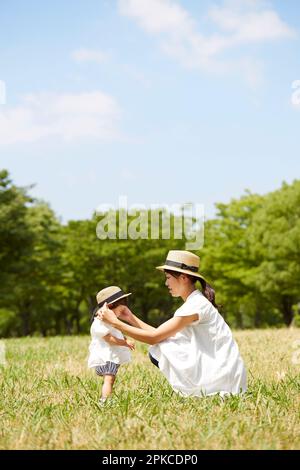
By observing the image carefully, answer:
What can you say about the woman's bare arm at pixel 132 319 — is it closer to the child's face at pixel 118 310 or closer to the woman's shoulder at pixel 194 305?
the child's face at pixel 118 310

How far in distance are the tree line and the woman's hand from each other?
29.6 meters

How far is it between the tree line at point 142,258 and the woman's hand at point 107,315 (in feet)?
97.2

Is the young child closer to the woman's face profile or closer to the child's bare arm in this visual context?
the child's bare arm

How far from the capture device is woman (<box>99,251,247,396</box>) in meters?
5.73

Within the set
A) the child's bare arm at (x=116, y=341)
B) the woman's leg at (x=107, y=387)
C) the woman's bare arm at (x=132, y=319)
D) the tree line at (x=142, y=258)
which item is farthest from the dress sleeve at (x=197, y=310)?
the tree line at (x=142, y=258)

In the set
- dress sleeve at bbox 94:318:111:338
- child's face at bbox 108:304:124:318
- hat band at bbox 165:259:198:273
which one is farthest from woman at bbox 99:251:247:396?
dress sleeve at bbox 94:318:111:338

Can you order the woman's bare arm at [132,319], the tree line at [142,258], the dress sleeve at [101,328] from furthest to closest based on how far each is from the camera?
the tree line at [142,258] → the dress sleeve at [101,328] → the woman's bare arm at [132,319]

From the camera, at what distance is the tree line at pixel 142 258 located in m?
36.8

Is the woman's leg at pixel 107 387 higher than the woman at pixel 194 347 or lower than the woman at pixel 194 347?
lower

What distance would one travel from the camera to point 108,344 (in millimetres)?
6785

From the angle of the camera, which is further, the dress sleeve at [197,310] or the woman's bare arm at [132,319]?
the woman's bare arm at [132,319]

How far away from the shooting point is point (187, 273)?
586cm
